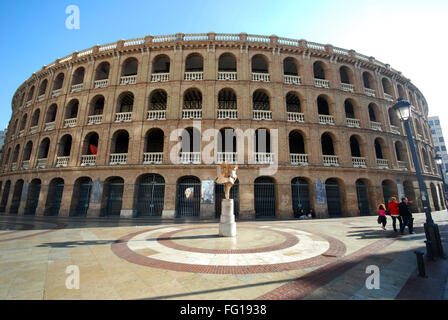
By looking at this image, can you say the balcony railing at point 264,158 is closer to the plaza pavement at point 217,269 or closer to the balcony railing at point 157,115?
the plaza pavement at point 217,269

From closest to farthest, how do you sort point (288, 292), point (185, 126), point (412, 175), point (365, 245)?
point (288, 292)
point (365, 245)
point (185, 126)
point (412, 175)

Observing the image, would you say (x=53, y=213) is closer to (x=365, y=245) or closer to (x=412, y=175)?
(x=365, y=245)

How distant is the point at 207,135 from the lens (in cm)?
1565

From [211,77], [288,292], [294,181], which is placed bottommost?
[288,292]

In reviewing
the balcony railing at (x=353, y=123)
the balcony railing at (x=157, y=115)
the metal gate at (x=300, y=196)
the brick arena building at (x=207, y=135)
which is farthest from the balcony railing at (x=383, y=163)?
the balcony railing at (x=157, y=115)

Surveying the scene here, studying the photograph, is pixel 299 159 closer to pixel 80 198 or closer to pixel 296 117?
pixel 296 117

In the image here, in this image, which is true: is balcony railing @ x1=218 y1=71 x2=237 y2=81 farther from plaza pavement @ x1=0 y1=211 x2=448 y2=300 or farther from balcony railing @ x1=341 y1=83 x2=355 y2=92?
plaza pavement @ x1=0 y1=211 x2=448 y2=300

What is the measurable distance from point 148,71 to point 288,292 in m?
20.5

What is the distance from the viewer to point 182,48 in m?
18.0

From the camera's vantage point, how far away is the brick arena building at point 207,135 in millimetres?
15539

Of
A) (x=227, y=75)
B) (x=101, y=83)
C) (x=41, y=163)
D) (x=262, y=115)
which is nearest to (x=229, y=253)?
(x=262, y=115)

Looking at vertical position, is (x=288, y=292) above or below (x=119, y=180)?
below
